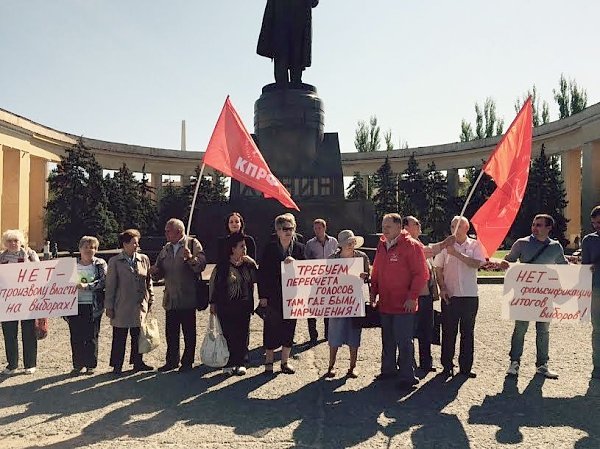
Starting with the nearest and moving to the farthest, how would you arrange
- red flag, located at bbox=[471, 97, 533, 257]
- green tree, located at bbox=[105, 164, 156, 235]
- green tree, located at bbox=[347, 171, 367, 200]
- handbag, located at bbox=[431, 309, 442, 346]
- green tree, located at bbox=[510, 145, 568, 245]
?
handbag, located at bbox=[431, 309, 442, 346]
red flag, located at bbox=[471, 97, 533, 257]
green tree, located at bbox=[510, 145, 568, 245]
green tree, located at bbox=[105, 164, 156, 235]
green tree, located at bbox=[347, 171, 367, 200]

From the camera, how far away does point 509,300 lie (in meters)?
5.65

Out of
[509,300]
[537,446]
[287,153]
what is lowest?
[537,446]

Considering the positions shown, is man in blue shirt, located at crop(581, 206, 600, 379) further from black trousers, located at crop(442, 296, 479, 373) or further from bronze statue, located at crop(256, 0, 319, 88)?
bronze statue, located at crop(256, 0, 319, 88)

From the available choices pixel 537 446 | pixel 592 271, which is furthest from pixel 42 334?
pixel 592 271

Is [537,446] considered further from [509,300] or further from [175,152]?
[175,152]

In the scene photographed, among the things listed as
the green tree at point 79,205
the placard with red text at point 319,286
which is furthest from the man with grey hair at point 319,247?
the green tree at point 79,205

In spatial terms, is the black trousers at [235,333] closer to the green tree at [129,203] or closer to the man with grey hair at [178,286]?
the man with grey hair at [178,286]

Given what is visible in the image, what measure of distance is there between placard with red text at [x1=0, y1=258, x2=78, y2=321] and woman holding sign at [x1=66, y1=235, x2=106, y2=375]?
0.11 metres

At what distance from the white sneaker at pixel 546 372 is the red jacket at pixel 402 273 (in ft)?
5.55

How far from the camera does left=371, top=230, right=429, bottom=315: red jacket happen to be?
5.09m

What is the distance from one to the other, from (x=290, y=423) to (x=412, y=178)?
1400 inches

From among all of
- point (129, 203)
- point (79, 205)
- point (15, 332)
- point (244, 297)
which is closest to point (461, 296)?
point (244, 297)

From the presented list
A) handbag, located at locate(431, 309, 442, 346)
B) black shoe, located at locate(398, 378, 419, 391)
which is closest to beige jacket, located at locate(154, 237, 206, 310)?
black shoe, located at locate(398, 378, 419, 391)

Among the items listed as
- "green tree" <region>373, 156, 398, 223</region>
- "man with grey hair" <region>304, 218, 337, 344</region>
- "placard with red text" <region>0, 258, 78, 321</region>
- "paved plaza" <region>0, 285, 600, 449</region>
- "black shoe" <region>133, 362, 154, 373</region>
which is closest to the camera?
"paved plaza" <region>0, 285, 600, 449</region>
